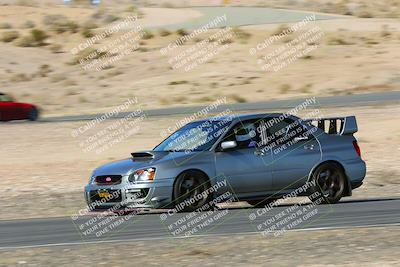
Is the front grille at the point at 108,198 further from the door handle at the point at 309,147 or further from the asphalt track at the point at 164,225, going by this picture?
the door handle at the point at 309,147

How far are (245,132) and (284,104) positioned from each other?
67.8 ft

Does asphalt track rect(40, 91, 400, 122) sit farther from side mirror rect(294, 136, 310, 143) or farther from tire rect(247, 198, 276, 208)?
side mirror rect(294, 136, 310, 143)

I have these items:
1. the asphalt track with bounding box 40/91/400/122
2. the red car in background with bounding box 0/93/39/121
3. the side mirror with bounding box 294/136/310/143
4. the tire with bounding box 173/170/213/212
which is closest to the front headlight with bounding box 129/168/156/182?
the tire with bounding box 173/170/213/212

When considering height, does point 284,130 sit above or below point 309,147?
above

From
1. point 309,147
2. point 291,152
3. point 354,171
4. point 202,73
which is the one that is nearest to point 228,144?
point 291,152

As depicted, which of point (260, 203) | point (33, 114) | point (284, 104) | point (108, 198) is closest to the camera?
point (108, 198)

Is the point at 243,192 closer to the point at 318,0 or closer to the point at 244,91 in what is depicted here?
the point at 244,91

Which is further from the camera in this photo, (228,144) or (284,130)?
(284,130)

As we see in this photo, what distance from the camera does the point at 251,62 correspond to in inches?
1925

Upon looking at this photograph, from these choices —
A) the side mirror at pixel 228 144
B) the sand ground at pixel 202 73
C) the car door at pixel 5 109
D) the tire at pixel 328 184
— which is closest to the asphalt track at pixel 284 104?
the car door at pixel 5 109

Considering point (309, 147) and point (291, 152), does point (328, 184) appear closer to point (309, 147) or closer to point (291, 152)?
point (309, 147)

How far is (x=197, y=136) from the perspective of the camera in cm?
1577

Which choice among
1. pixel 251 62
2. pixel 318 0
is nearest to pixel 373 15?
pixel 318 0

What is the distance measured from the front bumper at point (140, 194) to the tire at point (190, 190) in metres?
0.11
